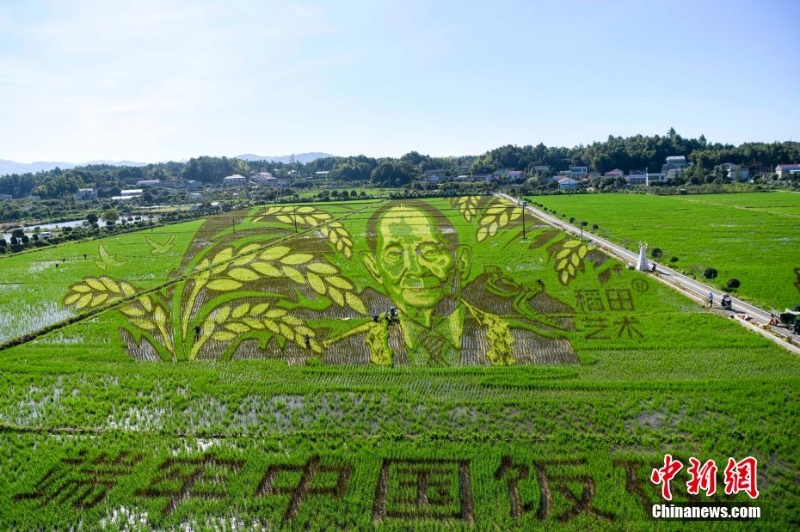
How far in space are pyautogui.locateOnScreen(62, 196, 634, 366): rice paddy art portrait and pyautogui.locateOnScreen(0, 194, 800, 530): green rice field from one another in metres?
0.14

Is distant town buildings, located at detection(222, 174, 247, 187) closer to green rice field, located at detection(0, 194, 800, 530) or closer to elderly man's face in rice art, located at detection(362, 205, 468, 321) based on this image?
elderly man's face in rice art, located at detection(362, 205, 468, 321)

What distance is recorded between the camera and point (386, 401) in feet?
49.7

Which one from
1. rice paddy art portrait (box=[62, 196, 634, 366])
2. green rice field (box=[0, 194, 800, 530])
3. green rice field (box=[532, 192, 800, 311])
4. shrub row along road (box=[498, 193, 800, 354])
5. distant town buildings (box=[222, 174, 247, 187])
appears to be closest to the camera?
green rice field (box=[0, 194, 800, 530])

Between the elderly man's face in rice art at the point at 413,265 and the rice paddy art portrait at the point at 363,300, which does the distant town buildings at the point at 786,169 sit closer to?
the rice paddy art portrait at the point at 363,300

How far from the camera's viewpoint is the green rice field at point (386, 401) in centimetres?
1074

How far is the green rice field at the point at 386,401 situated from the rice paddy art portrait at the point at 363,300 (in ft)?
0.46

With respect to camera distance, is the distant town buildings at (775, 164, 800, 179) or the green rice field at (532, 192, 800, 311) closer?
the green rice field at (532, 192, 800, 311)

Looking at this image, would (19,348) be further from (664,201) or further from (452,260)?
(664,201)

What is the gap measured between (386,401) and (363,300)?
8.95 metres

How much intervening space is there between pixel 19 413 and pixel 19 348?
21.9 feet

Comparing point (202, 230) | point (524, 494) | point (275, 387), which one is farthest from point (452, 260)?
point (202, 230)

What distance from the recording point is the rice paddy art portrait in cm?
1883

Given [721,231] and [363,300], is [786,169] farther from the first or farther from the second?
[363,300]

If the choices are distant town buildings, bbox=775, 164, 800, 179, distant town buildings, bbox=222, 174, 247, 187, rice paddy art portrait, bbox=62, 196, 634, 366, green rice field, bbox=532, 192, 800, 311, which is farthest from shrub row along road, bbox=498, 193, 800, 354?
distant town buildings, bbox=222, 174, 247, 187
